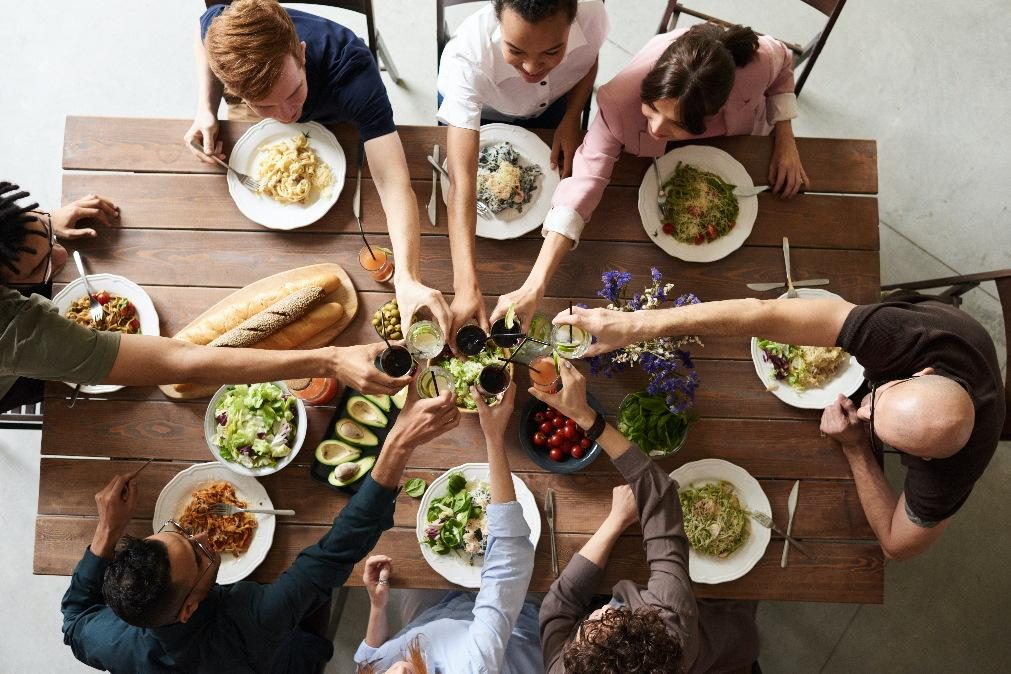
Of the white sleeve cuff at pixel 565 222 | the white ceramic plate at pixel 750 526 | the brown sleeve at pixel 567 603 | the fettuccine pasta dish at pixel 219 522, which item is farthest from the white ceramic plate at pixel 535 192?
the fettuccine pasta dish at pixel 219 522

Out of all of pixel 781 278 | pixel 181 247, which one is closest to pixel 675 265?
pixel 781 278

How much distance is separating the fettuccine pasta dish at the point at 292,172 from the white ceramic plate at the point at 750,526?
1502 mm

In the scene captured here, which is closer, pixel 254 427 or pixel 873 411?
pixel 873 411

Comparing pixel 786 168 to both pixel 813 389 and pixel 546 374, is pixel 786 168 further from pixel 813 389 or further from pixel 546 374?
pixel 546 374

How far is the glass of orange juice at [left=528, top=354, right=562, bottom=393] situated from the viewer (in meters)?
2.11

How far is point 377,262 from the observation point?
225 cm

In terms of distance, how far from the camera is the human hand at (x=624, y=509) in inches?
83.6

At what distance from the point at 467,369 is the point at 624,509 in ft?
2.11

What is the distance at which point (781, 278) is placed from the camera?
231cm

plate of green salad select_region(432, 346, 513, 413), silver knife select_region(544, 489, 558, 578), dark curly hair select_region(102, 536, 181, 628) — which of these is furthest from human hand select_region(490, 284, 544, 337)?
dark curly hair select_region(102, 536, 181, 628)

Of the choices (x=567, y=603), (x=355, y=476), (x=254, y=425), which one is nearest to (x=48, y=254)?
(x=254, y=425)

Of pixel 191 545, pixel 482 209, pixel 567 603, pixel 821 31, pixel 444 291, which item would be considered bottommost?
pixel 567 603

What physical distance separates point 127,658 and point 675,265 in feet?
6.90

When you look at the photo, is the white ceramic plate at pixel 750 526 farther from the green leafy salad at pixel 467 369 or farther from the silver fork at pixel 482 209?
the silver fork at pixel 482 209
